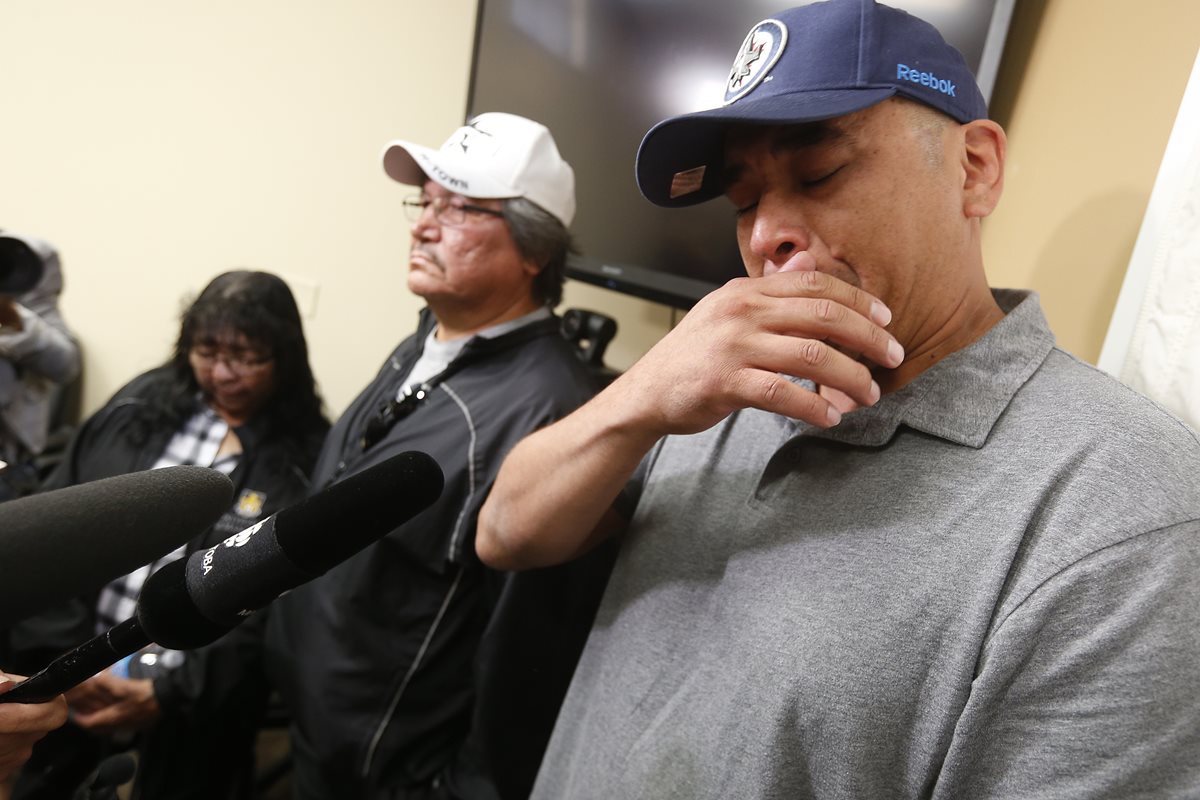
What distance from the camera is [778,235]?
0.71 meters

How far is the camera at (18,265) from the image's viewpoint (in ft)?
4.13

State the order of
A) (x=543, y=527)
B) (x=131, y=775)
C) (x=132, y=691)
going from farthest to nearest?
1. (x=132, y=691)
2. (x=543, y=527)
3. (x=131, y=775)

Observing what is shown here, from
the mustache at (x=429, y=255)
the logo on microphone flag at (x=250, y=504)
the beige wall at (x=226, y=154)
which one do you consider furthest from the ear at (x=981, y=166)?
the logo on microphone flag at (x=250, y=504)

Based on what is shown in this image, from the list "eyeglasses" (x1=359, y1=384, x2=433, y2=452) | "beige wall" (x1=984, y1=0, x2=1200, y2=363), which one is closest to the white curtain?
"beige wall" (x1=984, y1=0, x2=1200, y2=363)

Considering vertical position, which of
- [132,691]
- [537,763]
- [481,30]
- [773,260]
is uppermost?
[481,30]

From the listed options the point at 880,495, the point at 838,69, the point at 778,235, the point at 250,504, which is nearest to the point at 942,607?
the point at 880,495

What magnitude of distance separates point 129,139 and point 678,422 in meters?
2.54

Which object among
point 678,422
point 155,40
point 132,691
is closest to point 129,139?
point 155,40

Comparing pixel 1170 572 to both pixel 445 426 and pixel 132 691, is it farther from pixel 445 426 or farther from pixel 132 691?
pixel 132 691

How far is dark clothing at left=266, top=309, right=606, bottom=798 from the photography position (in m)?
1.23

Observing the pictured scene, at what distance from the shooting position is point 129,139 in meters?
2.40

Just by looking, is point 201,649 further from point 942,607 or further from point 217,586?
point 942,607

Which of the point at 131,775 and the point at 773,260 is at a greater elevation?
the point at 773,260

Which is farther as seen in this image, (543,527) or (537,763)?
(537,763)
